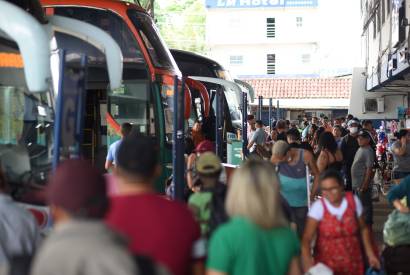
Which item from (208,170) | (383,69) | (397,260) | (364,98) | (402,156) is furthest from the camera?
(364,98)

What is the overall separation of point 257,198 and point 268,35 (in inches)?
2465

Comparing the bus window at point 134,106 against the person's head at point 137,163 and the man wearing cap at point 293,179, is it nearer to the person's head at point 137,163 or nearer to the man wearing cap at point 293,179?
the man wearing cap at point 293,179

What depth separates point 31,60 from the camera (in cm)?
676

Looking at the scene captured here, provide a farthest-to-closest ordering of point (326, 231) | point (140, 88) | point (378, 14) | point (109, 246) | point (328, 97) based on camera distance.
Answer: point (328, 97) → point (378, 14) → point (140, 88) → point (326, 231) → point (109, 246)

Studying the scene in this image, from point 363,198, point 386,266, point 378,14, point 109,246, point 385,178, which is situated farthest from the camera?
point 378,14

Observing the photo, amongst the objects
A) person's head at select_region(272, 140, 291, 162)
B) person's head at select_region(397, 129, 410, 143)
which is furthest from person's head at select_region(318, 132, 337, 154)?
person's head at select_region(397, 129, 410, 143)

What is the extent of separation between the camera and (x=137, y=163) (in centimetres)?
422

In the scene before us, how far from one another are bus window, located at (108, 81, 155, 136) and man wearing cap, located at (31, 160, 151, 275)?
426 inches

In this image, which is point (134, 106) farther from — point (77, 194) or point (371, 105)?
point (371, 105)

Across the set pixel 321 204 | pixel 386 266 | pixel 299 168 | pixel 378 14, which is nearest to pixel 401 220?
pixel 386 266

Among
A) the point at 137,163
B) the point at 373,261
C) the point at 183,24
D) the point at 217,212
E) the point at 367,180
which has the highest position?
the point at 183,24

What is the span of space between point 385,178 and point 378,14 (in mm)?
11129

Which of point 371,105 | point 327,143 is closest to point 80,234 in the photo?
point 327,143

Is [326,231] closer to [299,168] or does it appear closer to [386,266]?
[386,266]
